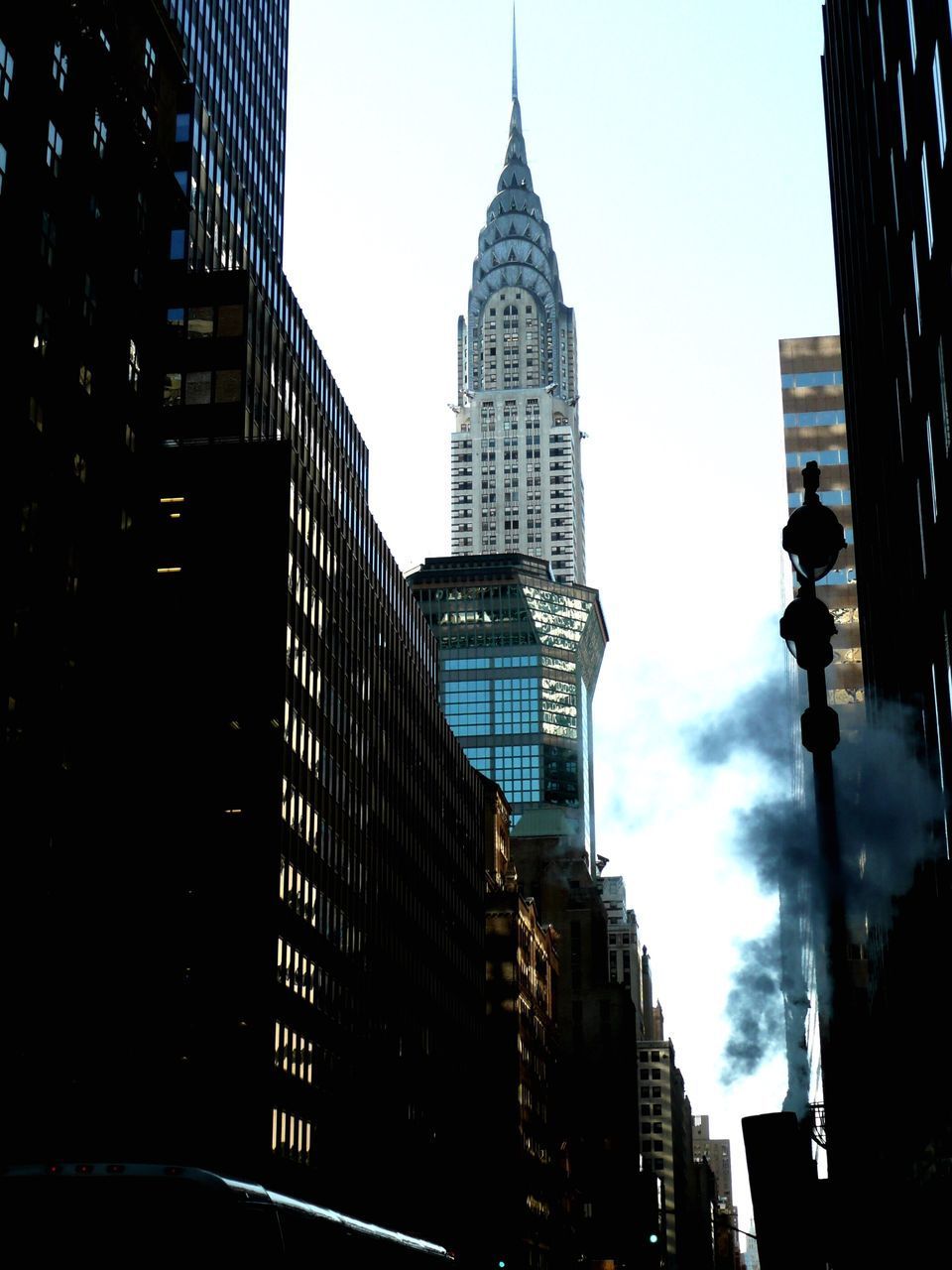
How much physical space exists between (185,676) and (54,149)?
29.4 meters

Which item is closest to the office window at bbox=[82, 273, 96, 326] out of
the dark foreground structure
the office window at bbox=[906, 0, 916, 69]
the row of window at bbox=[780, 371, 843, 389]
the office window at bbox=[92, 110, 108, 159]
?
the office window at bbox=[92, 110, 108, 159]

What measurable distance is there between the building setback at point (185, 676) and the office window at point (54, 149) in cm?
17

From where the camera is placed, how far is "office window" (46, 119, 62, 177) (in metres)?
70.5

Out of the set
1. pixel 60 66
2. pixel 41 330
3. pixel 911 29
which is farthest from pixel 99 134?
pixel 911 29

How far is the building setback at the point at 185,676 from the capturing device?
68.4m

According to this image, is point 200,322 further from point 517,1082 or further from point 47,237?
point 517,1082

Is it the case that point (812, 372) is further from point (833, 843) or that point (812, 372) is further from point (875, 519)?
point (833, 843)

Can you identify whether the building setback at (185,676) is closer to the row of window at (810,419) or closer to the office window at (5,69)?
the office window at (5,69)

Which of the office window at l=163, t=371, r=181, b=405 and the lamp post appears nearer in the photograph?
the lamp post

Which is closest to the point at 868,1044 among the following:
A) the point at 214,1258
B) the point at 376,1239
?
the point at 376,1239

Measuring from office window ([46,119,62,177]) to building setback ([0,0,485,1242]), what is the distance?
17 cm

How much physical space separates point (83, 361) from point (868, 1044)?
143 ft

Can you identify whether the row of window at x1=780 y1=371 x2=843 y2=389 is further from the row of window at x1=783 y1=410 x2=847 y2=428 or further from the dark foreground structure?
the dark foreground structure

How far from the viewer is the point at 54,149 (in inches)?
2810
